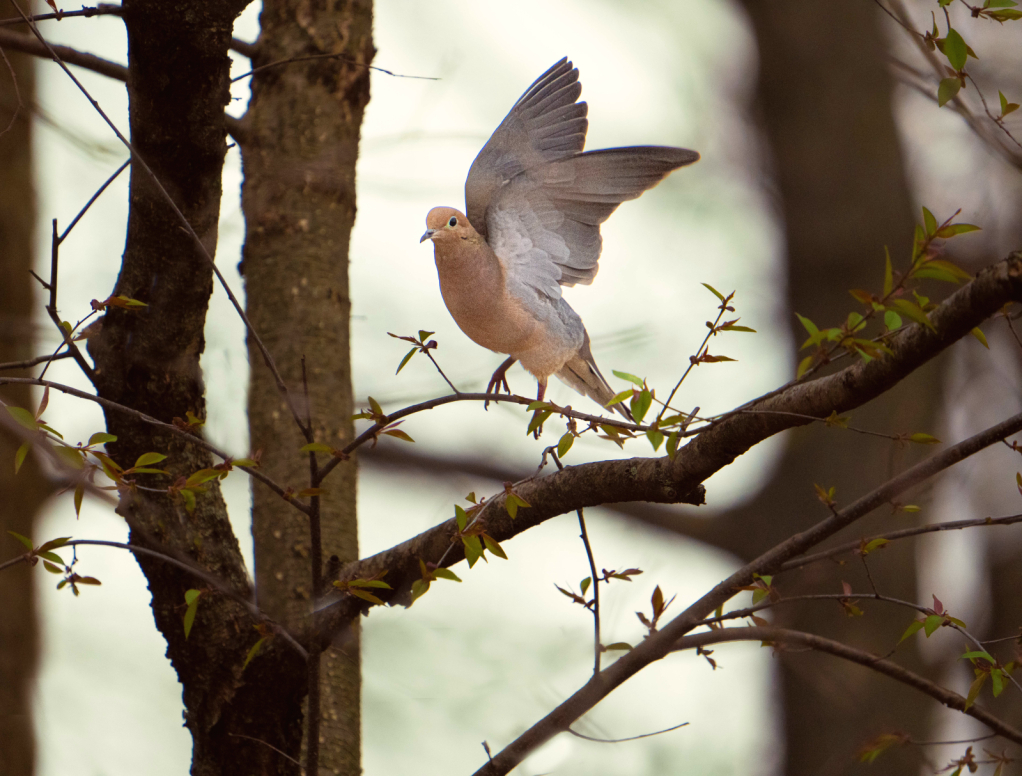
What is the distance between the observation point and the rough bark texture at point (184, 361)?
1766 mm

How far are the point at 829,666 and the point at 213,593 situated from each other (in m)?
3.23

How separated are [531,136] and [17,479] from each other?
288 centimetres

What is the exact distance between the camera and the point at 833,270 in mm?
4848

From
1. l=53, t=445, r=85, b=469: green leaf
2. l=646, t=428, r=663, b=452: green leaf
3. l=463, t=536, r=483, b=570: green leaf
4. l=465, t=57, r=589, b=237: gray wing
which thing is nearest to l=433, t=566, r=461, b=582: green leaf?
l=463, t=536, r=483, b=570: green leaf

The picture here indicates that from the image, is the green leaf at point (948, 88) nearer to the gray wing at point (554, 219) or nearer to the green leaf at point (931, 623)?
the green leaf at point (931, 623)

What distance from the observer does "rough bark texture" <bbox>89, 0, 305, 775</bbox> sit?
1.77 meters

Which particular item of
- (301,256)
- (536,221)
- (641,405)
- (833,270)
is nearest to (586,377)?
(536,221)

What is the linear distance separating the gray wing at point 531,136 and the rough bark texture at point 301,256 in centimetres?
62

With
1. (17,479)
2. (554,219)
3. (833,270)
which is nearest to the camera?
(554,219)

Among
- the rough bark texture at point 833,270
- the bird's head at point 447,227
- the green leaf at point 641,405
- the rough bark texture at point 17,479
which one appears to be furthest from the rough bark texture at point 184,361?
the rough bark texture at point 833,270

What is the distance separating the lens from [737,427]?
4.81 ft

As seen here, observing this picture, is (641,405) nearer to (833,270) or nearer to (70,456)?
(70,456)

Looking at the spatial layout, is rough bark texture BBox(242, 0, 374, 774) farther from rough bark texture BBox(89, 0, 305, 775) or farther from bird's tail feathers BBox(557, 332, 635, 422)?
bird's tail feathers BBox(557, 332, 635, 422)

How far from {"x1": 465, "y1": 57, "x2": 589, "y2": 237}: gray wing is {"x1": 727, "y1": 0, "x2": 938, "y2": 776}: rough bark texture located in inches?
84.4
